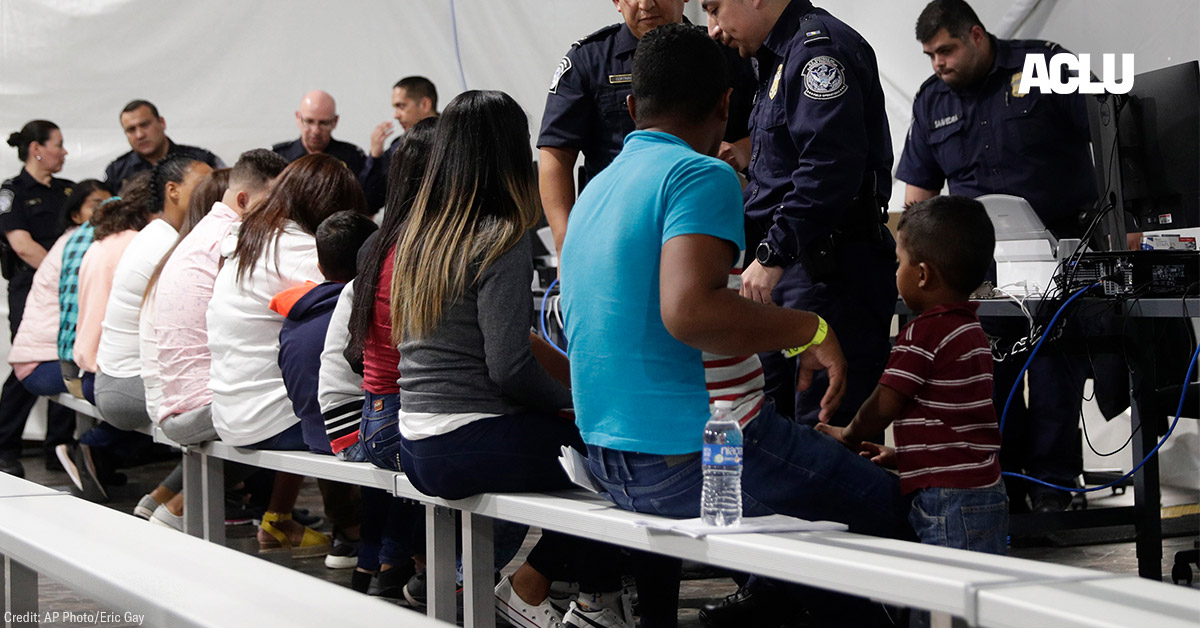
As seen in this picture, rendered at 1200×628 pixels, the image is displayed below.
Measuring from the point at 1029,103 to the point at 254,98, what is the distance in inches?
167

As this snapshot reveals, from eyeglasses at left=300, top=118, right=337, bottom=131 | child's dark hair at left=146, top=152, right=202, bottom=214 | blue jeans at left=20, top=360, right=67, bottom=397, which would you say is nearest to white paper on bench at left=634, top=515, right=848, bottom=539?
child's dark hair at left=146, top=152, right=202, bottom=214

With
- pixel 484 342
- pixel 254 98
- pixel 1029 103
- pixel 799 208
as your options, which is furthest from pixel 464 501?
pixel 254 98

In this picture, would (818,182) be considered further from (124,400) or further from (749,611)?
(124,400)

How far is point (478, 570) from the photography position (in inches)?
82.0

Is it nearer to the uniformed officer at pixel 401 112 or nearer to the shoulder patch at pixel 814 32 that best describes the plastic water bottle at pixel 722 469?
the shoulder patch at pixel 814 32

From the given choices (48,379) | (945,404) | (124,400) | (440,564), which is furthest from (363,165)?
(945,404)

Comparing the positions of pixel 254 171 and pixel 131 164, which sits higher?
pixel 131 164

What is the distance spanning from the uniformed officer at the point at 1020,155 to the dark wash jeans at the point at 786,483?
6.37 feet

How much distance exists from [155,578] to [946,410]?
121cm

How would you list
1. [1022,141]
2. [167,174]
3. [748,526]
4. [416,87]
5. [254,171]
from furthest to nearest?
[416,87] < [167,174] < [1022,141] < [254,171] < [748,526]

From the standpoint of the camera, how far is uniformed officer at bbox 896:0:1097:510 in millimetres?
3533

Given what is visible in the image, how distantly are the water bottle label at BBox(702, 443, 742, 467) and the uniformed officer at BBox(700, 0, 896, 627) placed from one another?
0.66 meters

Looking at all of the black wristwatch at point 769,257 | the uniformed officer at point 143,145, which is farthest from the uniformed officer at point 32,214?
the black wristwatch at point 769,257

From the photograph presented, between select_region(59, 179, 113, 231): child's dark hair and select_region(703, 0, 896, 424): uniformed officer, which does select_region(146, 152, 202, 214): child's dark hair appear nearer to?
select_region(59, 179, 113, 231): child's dark hair
